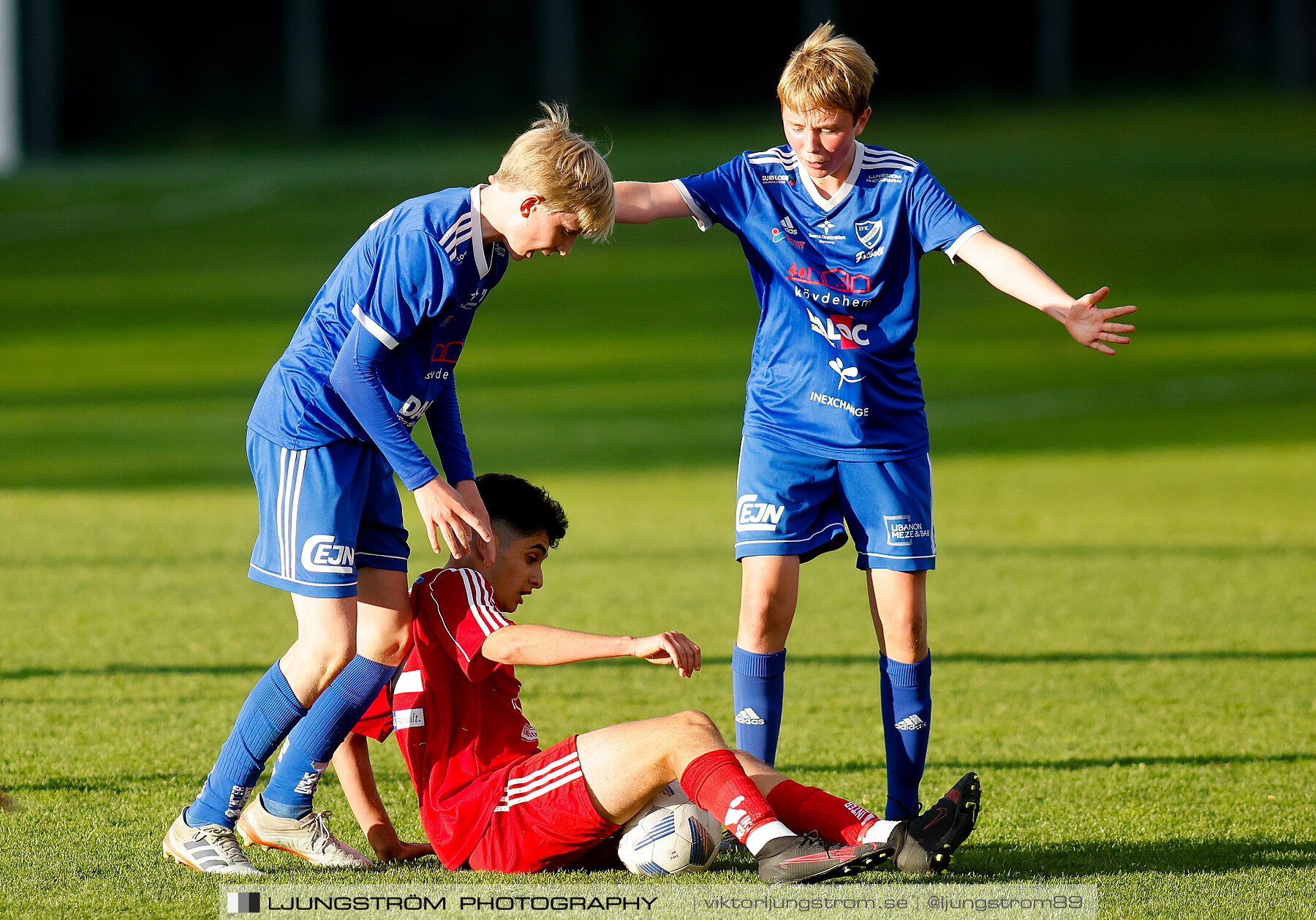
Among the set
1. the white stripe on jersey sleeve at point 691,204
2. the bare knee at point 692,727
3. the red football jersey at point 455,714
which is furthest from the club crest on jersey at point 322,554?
the white stripe on jersey sleeve at point 691,204

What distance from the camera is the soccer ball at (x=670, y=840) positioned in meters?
3.71

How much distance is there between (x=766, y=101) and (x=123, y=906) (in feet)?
115

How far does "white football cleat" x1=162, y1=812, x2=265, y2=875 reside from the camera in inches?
149

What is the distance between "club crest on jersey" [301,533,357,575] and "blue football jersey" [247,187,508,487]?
0.23 metres

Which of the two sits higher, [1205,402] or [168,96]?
[168,96]

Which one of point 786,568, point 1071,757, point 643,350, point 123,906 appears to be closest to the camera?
point 123,906

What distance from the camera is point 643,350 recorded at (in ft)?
66.0

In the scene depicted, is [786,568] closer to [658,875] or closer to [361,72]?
[658,875]

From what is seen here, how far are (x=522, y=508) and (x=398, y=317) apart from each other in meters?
0.61

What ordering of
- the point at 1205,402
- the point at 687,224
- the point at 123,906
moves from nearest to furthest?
the point at 123,906, the point at 1205,402, the point at 687,224

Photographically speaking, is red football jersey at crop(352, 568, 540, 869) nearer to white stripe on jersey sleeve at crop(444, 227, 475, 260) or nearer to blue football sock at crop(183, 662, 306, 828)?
blue football sock at crop(183, 662, 306, 828)

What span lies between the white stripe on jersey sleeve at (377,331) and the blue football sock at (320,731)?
79 cm

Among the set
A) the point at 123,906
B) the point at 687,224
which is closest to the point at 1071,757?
the point at 123,906

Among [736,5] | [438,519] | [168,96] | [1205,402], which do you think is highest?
[736,5]
